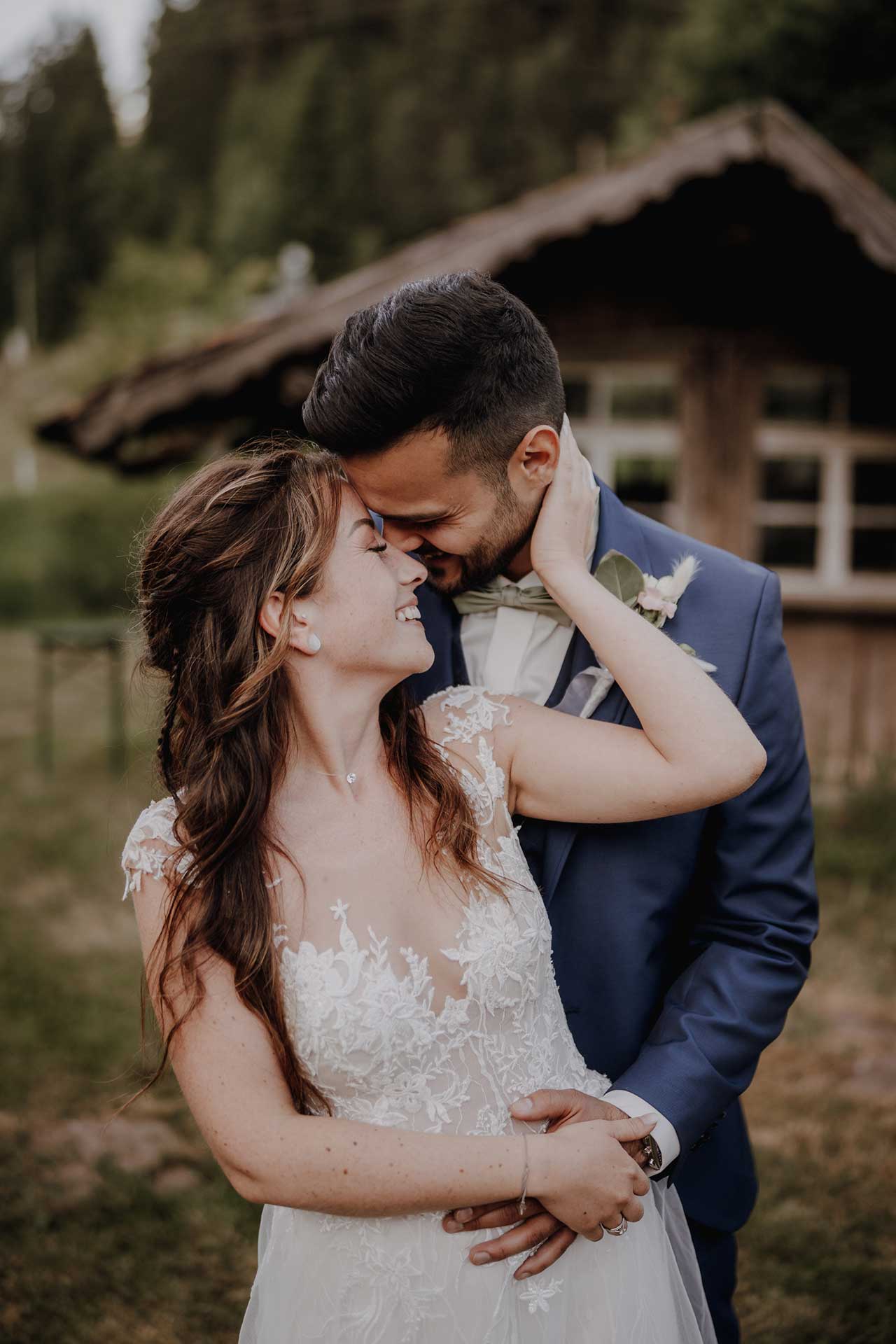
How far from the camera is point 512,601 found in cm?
210

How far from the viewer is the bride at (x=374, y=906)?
1.60 metres

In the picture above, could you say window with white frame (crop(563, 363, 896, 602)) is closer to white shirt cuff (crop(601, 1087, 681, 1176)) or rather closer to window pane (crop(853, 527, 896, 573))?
window pane (crop(853, 527, 896, 573))

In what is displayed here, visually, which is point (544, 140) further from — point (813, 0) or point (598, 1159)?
point (598, 1159)

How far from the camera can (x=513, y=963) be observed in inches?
69.1

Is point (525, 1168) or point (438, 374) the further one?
point (438, 374)

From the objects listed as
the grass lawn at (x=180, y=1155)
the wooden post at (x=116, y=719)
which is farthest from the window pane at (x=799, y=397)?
the wooden post at (x=116, y=719)

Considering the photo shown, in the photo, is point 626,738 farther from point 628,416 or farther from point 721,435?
point 628,416

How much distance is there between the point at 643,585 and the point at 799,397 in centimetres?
631

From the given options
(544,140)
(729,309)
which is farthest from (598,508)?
(544,140)

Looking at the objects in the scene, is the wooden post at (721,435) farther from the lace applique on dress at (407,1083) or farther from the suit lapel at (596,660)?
the lace applique on dress at (407,1083)

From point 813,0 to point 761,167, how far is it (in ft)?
21.6

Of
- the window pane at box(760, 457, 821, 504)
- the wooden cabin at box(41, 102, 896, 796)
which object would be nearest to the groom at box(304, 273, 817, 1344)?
the wooden cabin at box(41, 102, 896, 796)

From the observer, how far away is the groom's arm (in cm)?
183

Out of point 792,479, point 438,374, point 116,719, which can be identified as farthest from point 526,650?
point 116,719
